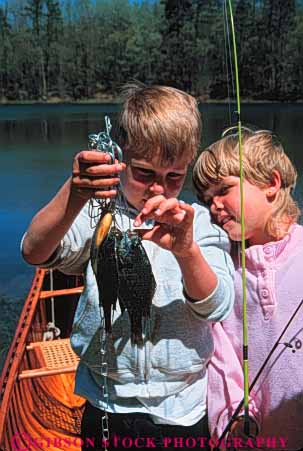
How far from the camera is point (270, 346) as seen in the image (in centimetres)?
214

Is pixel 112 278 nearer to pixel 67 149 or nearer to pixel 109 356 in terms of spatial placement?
pixel 109 356

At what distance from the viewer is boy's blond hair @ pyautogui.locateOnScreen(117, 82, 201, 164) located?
1.64 metres

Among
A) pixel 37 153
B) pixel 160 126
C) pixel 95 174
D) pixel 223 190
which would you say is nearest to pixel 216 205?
pixel 223 190

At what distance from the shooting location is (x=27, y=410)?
11.9 feet

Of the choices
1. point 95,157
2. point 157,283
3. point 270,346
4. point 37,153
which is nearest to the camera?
point 95,157

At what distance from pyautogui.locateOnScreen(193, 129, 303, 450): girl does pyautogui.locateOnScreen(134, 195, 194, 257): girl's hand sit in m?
0.64

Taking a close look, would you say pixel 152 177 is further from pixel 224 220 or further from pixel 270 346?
pixel 270 346

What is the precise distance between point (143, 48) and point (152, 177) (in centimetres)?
6781

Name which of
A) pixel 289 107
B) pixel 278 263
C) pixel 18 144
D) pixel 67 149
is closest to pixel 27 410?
pixel 278 263

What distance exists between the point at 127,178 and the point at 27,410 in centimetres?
246

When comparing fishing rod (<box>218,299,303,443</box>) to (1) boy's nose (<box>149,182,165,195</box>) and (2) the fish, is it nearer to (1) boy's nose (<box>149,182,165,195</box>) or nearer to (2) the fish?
(2) the fish

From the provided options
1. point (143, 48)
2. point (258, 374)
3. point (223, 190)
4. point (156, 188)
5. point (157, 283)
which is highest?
point (143, 48)

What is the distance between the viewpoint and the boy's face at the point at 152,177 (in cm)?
165

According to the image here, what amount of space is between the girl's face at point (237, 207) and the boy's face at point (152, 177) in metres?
0.49
